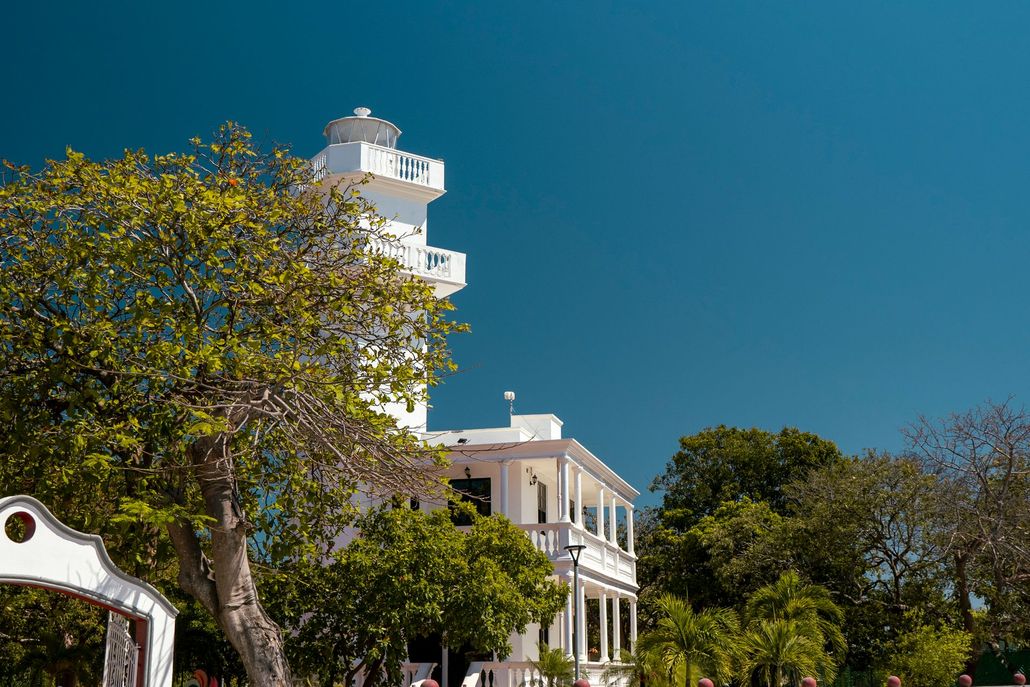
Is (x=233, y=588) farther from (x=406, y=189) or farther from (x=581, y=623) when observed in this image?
(x=406, y=189)

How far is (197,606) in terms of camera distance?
22.5 m

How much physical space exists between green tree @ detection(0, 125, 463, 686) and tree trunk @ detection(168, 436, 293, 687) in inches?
0.9

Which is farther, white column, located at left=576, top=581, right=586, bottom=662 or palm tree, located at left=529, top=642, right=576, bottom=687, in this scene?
white column, located at left=576, top=581, right=586, bottom=662

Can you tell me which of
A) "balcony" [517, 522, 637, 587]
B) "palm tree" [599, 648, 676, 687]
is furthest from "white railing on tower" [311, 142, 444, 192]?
"palm tree" [599, 648, 676, 687]

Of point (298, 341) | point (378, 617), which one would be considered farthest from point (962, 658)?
point (298, 341)

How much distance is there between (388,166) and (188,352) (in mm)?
19502

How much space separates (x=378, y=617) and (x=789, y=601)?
13990 mm

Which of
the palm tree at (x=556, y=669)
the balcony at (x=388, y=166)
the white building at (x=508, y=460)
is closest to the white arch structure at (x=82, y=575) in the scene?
the palm tree at (x=556, y=669)

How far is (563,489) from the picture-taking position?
93.4 ft

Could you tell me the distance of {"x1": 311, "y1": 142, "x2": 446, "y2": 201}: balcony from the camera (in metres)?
32.1

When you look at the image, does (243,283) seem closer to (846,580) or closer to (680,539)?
(846,580)

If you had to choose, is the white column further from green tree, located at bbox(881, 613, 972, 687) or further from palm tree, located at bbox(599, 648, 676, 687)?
green tree, located at bbox(881, 613, 972, 687)

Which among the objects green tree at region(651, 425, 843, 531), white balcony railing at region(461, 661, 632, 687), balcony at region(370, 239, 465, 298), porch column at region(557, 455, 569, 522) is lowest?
white balcony railing at region(461, 661, 632, 687)

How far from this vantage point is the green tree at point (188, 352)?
14.4 metres
